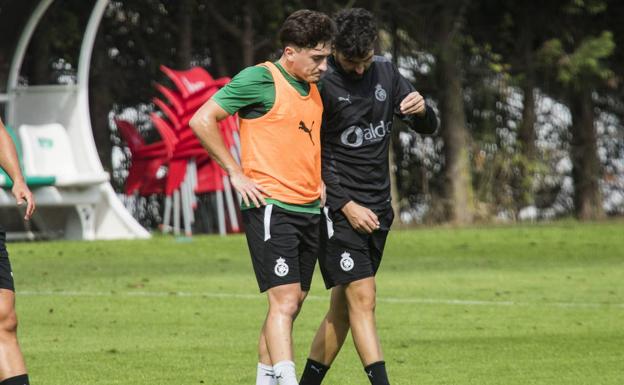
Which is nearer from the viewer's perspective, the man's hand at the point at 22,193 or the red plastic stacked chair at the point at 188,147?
the man's hand at the point at 22,193

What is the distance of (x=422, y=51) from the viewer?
96.0 feet

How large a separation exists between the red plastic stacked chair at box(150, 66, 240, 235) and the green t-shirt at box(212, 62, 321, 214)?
53.8 ft

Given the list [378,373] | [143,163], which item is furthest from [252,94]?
[143,163]

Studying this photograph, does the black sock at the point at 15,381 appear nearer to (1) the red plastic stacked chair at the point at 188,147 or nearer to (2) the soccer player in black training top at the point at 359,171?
(2) the soccer player in black training top at the point at 359,171

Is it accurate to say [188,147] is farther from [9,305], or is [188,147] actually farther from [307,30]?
→ [9,305]

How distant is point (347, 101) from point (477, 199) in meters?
21.7

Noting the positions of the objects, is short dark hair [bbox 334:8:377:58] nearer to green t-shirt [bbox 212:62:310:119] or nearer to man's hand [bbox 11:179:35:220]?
green t-shirt [bbox 212:62:310:119]

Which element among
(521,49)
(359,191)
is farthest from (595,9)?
(359,191)

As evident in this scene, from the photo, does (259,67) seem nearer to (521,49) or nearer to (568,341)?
(568,341)

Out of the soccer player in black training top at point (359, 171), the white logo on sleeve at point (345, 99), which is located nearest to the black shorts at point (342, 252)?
the soccer player in black training top at point (359, 171)

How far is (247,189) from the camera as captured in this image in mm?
7930

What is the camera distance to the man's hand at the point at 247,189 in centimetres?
793

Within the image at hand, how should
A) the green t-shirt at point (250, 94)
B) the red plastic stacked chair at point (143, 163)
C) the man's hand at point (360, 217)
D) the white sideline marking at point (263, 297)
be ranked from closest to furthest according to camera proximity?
the green t-shirt at point (250, 94), the man's hand at point (360, 217), the white sideline marking at point (263, 297), the red plastic stacked chair at point (143, 163)

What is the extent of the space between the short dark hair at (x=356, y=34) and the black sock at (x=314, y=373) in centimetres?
177
